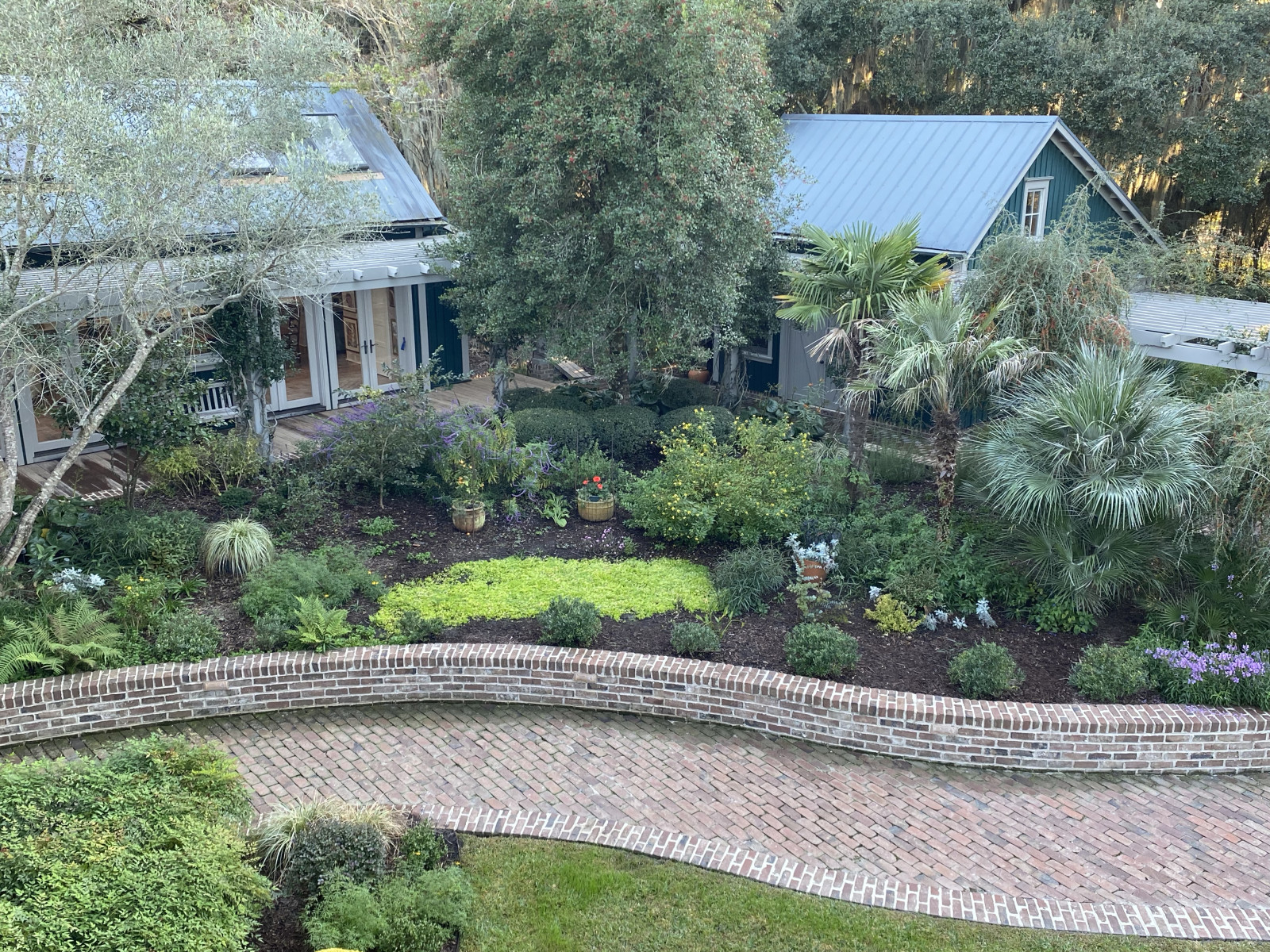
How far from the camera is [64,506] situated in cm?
1045

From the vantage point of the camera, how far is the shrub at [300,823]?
620 centimetres

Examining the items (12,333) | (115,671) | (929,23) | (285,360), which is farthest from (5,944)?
(929,23)

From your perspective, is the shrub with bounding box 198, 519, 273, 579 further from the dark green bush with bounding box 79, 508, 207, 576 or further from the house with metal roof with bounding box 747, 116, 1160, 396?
the house with metal roof with bounding box 747, 116, 1160, 396

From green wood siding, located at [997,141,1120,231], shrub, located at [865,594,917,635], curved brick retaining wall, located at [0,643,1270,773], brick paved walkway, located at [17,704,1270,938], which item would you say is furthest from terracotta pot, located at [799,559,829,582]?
green wood siding, located at [997,141,1120,231]

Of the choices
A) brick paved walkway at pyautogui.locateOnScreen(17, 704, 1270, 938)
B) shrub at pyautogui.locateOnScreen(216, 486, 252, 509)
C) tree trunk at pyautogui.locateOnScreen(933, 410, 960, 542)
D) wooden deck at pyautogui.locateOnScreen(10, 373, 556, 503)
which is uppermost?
tree trunk at pyautogui.locateOnScreen(933, 410, 960, 542)

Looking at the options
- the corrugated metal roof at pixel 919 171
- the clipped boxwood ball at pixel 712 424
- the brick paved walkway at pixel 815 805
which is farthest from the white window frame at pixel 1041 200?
the brick paved walkway at pixel 815 805

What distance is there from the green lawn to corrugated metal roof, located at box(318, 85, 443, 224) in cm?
1279

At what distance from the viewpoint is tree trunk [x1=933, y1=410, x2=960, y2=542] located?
998 cm

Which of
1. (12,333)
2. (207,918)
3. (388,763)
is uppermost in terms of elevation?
(12,333)

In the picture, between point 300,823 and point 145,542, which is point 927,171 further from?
point 300,823

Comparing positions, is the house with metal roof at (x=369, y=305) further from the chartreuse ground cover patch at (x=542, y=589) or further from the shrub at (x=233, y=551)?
the chartreuse ground cover patch at (x=542, y=589)

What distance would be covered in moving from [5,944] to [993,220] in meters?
14.1

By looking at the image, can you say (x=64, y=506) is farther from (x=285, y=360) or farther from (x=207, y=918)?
(x=207, y=918)

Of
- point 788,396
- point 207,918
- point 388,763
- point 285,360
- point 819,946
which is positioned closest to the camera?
point 207,918
